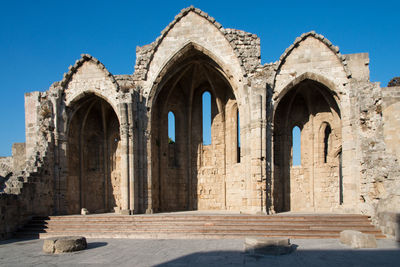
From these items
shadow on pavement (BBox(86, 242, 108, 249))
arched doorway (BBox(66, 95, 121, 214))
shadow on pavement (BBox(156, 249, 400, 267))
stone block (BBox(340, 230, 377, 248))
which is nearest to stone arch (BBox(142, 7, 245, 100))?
arched doorway (BBox(66, 95, 121, 214))

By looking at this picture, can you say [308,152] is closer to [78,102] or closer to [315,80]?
[315,80]

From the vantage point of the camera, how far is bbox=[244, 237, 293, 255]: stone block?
25.2ft

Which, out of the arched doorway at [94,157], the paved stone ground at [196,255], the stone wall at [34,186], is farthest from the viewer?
the arched doorway at [94,157]

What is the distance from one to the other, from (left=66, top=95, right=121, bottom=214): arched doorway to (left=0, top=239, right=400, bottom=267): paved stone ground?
6.79 m

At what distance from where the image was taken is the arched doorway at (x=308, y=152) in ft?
50.4

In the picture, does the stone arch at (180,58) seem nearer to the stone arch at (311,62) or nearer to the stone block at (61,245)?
the stone arch at (311,62)

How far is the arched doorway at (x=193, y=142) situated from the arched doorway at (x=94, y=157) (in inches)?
109

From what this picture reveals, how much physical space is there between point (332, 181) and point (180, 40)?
985 cm

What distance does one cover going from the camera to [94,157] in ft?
57.9

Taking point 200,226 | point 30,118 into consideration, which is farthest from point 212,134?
point 30,118

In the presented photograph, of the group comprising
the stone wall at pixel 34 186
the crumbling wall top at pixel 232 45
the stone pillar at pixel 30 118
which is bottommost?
the stone wall at pixel 34 186

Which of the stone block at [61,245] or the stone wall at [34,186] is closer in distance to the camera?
the stone block at [61,245]

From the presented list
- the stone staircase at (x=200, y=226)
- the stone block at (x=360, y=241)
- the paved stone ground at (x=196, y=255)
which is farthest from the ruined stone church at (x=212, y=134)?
the paved stone ground at (x=196, y=255)

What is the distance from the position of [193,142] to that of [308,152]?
6030 mm
